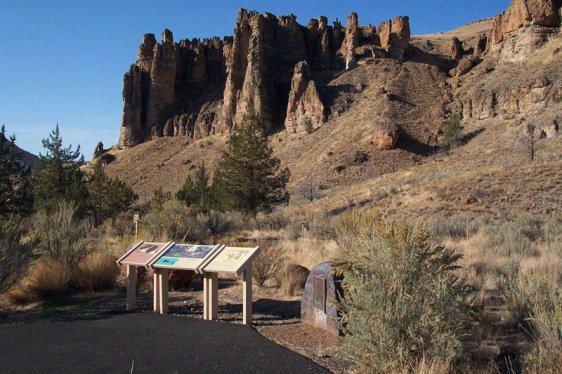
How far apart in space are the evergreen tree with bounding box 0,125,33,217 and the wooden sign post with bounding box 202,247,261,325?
71.8 ft

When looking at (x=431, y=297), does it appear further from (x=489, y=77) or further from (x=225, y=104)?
(x=225, y=104)

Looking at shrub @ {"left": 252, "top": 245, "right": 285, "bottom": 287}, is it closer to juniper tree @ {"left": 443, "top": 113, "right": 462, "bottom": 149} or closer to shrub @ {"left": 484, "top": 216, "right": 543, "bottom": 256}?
shrub @ {"left": 484, "top": 216, "right": 543, "bottom": 256}

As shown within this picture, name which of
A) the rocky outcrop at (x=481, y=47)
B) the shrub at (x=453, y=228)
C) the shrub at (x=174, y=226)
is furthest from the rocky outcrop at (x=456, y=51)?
the shrub at (x=174, y=226)

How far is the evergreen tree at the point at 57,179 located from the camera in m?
26.1

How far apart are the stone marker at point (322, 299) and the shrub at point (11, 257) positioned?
17.9ft

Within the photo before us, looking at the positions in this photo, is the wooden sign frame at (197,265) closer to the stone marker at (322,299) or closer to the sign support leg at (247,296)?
the sign support leg at (247,296)

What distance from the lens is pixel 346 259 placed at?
6.66 metres

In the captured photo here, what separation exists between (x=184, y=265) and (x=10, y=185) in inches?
890

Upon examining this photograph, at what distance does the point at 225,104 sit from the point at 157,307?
67656 millimetres

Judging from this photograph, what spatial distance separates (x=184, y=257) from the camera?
828 cm

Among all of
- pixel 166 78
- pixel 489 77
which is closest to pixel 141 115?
pixel 166 78

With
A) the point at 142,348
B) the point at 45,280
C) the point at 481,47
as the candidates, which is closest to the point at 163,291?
the point at 142,348

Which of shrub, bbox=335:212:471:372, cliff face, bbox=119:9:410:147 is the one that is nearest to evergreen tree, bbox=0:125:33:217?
shrub, bbox=335:212:471:372

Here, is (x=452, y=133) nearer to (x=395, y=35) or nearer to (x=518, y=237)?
(x=395, y=35)
